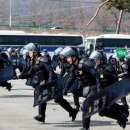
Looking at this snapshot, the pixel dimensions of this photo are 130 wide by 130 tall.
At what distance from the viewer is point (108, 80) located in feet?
32.6

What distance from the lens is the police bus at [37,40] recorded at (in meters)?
45.2

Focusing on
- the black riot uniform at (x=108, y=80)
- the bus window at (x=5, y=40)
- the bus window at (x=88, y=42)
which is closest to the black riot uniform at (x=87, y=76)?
the black riot uniform at (x=108, y=80)

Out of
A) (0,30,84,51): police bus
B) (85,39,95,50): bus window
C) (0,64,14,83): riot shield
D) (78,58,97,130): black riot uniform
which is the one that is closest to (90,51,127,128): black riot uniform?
(78,58,97,130): black riot uniform

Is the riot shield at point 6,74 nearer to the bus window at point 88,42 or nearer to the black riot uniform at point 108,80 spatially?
the black riot uniform at point 108,80

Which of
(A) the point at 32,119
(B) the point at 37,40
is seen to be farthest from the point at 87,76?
(B) the point at 37,40

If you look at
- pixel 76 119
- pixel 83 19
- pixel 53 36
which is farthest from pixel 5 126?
pixel 83 19

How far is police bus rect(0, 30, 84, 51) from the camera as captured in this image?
45.2m

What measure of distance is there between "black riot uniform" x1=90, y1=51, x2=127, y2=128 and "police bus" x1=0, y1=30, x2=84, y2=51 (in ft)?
115

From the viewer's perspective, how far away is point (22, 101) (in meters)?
15.5

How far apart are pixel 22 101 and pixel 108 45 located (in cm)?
3243

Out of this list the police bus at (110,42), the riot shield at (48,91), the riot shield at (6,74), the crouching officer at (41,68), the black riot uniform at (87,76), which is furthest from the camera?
the police bus at (110,42)

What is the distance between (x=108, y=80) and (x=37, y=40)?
121 feet

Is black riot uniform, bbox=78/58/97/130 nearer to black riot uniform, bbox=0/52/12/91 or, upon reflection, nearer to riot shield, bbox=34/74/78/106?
riot shield, bbox=34/74/78/106

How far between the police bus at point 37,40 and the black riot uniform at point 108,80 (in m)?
34.9
